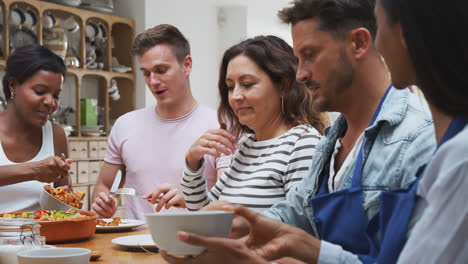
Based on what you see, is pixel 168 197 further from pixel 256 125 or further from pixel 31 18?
pixel 31 18

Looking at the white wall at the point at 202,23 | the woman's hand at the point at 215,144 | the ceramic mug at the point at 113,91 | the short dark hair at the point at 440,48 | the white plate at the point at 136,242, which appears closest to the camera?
the short dark hair at the point at 440,48

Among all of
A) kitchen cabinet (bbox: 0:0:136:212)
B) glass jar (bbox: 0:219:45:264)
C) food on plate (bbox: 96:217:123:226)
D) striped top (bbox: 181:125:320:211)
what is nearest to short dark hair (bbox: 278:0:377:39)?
striped top (bbox: 181:125:320:211)

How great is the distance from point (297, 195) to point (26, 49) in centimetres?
169

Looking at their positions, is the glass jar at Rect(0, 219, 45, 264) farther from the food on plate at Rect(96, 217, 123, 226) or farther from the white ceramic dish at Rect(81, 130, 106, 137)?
the white ceramic dish at Rect(81, 130, 106, 137)

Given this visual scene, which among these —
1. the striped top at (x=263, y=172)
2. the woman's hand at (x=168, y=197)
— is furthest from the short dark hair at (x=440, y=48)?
the woman's hand at (x=168, y=197)

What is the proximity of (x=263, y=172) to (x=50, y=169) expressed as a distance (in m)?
0.93

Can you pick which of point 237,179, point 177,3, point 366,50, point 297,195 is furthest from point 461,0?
point 177,3

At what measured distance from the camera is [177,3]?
562 centimetres

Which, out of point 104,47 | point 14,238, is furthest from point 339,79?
point 104,47

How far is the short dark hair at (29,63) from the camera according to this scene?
2.48 meters

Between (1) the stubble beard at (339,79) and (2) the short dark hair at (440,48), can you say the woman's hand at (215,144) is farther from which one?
(2) the short dark hair at (440,48)

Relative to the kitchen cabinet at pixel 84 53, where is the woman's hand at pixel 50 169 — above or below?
below

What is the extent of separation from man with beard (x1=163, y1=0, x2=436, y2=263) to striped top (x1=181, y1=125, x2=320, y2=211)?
23 centimetres

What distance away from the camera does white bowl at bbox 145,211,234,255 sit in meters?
0.88
